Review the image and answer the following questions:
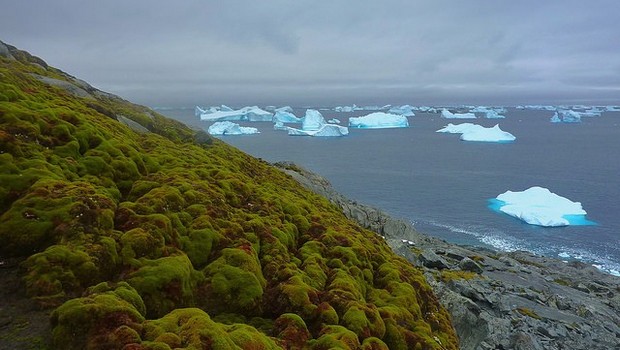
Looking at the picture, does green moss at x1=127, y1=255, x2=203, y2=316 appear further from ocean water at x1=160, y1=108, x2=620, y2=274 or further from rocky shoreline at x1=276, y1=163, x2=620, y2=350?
ocean water at x1=160, y1=108, x2=620, y2=274

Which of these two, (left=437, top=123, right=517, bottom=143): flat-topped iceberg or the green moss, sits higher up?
the green moss

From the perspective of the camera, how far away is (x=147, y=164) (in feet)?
55.5

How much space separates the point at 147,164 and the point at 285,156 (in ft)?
388

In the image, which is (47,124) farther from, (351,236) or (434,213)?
(434,213)

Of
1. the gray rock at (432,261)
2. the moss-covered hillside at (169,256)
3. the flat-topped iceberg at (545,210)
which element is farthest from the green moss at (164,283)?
the flat-topped iceberg at (545,210)

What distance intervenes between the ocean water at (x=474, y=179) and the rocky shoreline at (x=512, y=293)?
494 inches

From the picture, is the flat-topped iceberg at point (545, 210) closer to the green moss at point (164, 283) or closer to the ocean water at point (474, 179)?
the ocean water at point (474, 179)

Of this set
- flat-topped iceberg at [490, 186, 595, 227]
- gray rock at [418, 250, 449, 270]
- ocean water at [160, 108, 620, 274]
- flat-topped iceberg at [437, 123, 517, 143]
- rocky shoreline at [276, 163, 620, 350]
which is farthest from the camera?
flat-topped iceberg at [437, 123, 517, 143]

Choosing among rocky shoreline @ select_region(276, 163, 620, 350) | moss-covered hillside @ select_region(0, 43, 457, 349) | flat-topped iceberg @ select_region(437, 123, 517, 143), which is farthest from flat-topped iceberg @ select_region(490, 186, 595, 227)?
flat-topped iceberg @ select_region(437, 123, 517, 143)

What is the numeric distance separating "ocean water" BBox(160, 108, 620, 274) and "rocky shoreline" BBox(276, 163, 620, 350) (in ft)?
41.2

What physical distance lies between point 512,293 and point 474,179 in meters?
74.3

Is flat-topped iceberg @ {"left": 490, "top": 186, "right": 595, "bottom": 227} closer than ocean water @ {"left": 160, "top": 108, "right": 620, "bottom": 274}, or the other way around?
ocean water @ {"left": 160, "top": 108, "right": 620, "bottom": 274}

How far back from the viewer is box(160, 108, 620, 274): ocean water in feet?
222

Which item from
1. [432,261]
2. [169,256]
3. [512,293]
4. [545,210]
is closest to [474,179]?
[545,210]
